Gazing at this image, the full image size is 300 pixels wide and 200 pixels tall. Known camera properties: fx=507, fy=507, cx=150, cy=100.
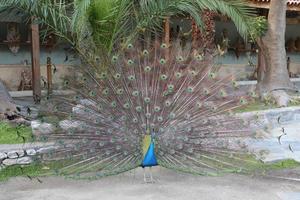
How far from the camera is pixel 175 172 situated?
21.8ft

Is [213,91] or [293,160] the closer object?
[213,91]

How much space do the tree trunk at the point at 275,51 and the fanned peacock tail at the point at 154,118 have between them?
5.99m

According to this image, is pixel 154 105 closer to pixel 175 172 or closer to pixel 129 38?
pixel 175 172

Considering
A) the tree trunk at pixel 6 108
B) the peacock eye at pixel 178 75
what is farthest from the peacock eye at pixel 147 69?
the tree trunk at pixel 6 108

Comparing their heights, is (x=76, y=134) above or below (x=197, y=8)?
below

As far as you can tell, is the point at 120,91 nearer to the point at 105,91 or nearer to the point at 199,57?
the point at 105,91

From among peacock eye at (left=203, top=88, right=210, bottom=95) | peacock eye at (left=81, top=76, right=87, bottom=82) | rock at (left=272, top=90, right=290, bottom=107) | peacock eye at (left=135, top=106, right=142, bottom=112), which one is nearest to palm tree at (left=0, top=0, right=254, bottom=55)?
peacock eye at (left=81, top=76, right=87, bottom=82)

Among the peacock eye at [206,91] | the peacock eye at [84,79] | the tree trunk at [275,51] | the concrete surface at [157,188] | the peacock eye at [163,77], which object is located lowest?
the concrete surface at [157,188]

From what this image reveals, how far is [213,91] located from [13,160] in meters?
2.85

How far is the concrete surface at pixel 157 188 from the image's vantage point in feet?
18.9

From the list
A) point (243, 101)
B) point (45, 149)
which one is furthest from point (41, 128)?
point (243, 101)

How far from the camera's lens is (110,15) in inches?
301

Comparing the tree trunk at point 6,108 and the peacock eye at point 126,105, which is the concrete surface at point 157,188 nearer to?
the peacock eye at point 126,105

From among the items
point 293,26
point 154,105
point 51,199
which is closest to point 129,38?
point 154,105
